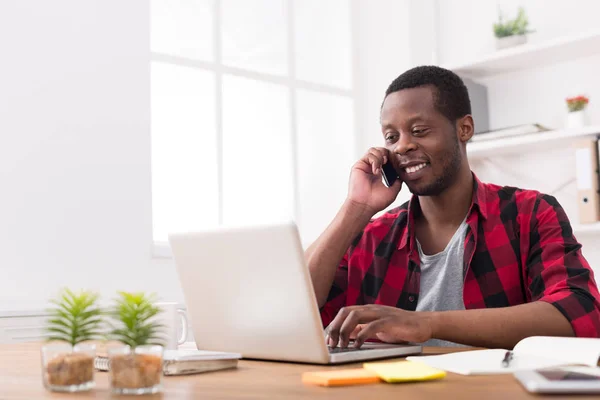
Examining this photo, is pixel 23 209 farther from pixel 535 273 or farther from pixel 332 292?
pixel 535 273

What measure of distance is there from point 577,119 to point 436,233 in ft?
4.84

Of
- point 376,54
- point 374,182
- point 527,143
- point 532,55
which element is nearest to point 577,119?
point 527,143

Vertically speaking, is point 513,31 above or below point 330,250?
above

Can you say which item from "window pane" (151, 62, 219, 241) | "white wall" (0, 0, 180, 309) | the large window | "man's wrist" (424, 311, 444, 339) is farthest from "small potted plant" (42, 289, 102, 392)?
"window pane" (151, 62, 219, 241)

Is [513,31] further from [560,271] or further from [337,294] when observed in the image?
[560,271]

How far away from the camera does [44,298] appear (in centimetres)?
271

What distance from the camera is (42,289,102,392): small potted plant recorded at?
834mm

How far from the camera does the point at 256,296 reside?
1.16m

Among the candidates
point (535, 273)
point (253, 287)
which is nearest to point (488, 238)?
point (535, 273)

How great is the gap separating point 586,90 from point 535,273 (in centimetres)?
181

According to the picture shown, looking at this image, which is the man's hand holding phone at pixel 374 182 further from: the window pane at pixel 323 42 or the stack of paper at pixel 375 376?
the window pane at pixel 323 42

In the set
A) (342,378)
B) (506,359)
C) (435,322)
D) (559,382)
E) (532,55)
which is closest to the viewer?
(559,382)

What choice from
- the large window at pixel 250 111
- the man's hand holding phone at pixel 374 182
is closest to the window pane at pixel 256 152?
the large window at pixel 250 111

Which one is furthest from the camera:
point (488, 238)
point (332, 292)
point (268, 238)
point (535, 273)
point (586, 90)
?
point (586, 90)
